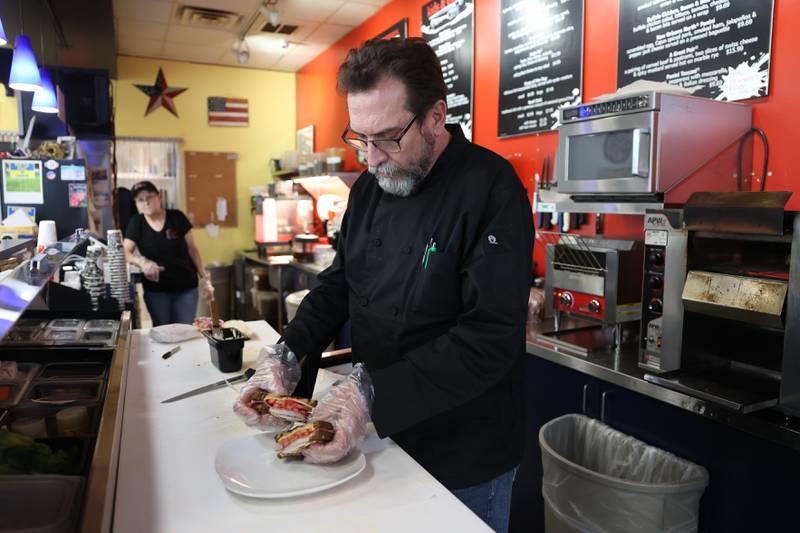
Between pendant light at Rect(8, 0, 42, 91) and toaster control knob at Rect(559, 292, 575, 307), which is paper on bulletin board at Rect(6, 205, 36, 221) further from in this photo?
toaster control knob at Rect(559, 292, 575, 307)

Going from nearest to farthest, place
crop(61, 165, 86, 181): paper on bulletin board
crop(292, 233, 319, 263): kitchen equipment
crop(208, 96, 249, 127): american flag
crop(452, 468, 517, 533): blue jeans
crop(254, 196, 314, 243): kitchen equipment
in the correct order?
crop(452, 468, 517, 533): blue jeans, crop(61, 165, 86, 181): paper on bulletin board, crop(292, 233, 319, 263): kitchen equipment, crop(254, 196, 314, 243): kitchen equipment, crop(208, 96, 249, 127): american flag

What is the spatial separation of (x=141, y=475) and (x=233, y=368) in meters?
0.74

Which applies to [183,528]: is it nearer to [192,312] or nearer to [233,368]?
[233,368]

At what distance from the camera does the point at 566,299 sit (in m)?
2.75

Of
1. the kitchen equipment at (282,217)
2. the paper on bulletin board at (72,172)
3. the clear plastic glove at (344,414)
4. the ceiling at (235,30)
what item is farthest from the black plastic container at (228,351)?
the kitchen equipment at (282,217)

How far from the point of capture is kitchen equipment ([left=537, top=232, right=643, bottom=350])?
2.50 m

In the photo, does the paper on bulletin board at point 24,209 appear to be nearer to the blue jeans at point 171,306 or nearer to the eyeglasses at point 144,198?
the eyeglasses at point 144,198

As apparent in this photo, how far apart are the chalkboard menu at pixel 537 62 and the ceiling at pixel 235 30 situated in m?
1.96

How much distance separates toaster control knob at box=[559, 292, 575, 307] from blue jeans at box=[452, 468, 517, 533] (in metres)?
1.31

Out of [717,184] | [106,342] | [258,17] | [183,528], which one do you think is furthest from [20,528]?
[258,17]

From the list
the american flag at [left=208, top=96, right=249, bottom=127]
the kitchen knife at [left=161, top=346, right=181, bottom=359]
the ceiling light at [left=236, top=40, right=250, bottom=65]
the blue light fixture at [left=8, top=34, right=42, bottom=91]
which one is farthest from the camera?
the american flag at [left=208, top=96, right=249, bottom=127]

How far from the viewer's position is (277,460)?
4.12 feet

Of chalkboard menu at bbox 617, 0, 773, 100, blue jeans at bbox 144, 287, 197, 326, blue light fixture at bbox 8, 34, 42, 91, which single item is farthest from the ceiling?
chalkboard menu at bbox 617, 0, 773, 100

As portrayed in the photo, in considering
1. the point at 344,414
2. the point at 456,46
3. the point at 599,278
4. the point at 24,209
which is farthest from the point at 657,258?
the point at 24,209
